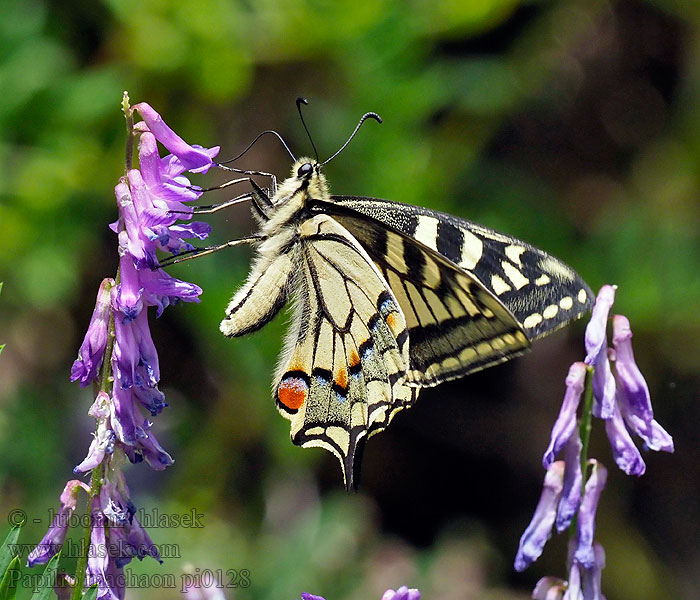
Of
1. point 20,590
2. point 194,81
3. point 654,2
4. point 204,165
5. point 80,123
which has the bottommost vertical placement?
point 20,590

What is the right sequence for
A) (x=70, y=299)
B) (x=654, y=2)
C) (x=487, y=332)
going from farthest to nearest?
(x=654, y=2), (x=70, y=299), (x=487, y=332)

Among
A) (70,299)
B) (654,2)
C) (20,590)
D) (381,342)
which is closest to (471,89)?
(654,2)

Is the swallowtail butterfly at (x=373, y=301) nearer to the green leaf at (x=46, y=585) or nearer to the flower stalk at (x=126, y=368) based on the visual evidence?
the flower stalk at (x=126, y=368)

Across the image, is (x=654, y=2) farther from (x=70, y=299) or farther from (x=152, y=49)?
(x=70, y=299)

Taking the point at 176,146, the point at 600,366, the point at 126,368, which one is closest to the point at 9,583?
the point at 126,368

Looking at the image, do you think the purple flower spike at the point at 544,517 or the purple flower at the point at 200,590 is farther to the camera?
the purple flower spike at the point at 544,517

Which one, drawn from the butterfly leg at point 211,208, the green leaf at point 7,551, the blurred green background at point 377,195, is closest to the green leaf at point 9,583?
the green leaf at point 7,551
